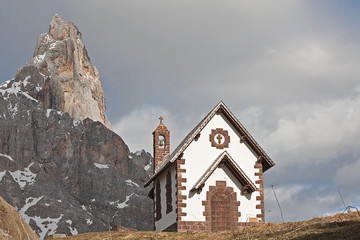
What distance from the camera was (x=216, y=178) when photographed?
34.2 meters

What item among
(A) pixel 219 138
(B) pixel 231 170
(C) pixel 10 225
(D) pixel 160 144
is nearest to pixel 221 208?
(B) pixel 231 170

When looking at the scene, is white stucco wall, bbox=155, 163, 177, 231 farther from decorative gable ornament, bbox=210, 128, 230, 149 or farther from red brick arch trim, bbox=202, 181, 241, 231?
decorative gable ornament, bbox=210, 128, 230, 149

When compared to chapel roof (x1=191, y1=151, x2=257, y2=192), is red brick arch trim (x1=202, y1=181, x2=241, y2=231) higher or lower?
lower

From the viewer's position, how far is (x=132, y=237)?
2352 centimetres

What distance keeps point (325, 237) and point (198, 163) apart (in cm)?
1914

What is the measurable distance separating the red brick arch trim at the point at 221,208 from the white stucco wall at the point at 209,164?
0.25 meters

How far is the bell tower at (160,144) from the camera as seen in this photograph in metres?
42.9

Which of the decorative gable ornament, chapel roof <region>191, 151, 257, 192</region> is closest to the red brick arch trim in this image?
chapel roof <region>191, 151, 257, 192</region>

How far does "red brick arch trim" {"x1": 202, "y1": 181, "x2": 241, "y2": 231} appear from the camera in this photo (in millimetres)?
33500

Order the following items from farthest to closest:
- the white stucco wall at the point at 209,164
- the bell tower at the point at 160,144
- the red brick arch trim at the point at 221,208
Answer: the bell tower at the point at 160,144 → the white stucco wall at the point at 209,164 → the red brick arch trim at the point at 221,208

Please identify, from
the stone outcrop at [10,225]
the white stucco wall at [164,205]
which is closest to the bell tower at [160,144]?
the white stucco wall at [164,205]

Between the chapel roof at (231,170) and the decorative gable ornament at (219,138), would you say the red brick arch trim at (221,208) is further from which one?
the decorative gable ornament at (219,138)

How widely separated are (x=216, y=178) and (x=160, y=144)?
32.4 feet

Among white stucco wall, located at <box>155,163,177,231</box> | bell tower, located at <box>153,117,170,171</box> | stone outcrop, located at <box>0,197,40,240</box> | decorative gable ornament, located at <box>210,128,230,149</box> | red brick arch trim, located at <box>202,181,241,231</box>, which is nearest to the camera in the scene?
stone outcrop, located at <box>0,197,40,240</box>
